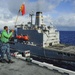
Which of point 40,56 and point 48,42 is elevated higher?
point 48,42

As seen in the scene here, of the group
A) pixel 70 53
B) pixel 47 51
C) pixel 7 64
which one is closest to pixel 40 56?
pixel 47 51

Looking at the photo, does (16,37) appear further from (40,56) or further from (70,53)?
(70,53)

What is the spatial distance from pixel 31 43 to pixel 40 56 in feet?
16.3

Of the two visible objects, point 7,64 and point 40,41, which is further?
point 40,41

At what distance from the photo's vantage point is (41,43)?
140 feet

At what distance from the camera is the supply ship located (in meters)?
37.7

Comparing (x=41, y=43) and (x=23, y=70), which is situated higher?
(x=41, y=43)

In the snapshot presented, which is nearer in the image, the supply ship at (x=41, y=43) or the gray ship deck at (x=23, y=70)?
the gray ship deck at (x=23, y=70)

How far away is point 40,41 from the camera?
43.0 meters

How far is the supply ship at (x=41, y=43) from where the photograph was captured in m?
Answer: 37.7

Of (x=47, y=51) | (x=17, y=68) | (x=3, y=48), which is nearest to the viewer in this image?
(x=17, y=68)

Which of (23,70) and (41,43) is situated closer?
(23,70)

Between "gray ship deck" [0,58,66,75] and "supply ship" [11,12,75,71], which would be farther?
"supply ship" [11,12,75,71]

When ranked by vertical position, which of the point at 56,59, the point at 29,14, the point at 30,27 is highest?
the point at 29,14
